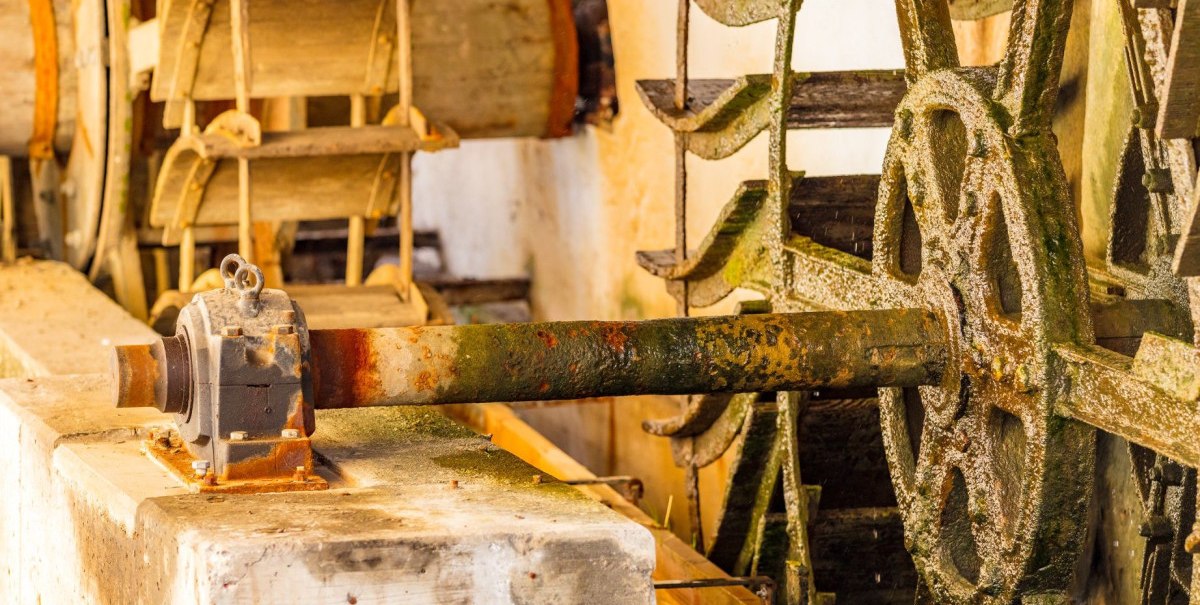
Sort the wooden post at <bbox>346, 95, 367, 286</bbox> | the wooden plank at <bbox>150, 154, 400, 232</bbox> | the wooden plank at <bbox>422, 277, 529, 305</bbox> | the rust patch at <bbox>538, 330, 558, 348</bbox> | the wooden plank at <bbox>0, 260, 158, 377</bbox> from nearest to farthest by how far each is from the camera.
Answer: the rust patch at <bbox>538, 330, 558, 348</bbox> < the wooden plank at <bbox>0, 260, 158, 377</bbox> < the wooden plank at <bbox>150, 154, 400, 232</bbox> < the wooden post at <bbox>346, 95, 367, 286</bbox> < the wooden plank at <bbox>422, 277, 529, 305</bbox>

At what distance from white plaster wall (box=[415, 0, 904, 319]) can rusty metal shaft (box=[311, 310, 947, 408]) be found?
152 cm

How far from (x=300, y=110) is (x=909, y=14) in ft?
12.6

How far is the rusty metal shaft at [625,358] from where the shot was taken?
304cm

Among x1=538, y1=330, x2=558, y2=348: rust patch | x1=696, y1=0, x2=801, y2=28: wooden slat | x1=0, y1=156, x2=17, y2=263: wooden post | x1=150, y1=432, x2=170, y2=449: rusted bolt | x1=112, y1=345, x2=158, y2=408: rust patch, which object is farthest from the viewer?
x1=0, y1=156, x2=17, y2=263: wooden post

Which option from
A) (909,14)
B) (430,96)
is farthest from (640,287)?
(909,14)

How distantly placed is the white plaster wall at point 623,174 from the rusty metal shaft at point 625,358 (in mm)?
1517

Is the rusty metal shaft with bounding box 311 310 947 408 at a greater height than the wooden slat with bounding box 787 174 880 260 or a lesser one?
lesser

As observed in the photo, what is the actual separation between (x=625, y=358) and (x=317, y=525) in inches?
27.4

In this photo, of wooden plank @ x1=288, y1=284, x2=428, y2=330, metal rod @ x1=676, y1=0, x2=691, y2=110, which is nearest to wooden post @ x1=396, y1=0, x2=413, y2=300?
wooden plank @ x1=288, y1=284, x2=428, y2=330

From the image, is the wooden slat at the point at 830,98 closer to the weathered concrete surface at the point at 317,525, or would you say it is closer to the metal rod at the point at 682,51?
the metal rod at the point at 682,51

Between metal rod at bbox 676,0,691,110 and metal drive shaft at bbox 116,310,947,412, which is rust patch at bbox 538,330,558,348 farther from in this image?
metal rod at bbox 676,0,691,110

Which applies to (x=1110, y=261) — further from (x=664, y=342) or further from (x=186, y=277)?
(x=186, y=277)

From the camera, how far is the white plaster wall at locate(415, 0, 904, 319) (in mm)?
4926

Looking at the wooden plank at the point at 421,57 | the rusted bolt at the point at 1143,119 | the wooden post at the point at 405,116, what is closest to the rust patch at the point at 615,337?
the rusted bolt at the point at 1143,119
